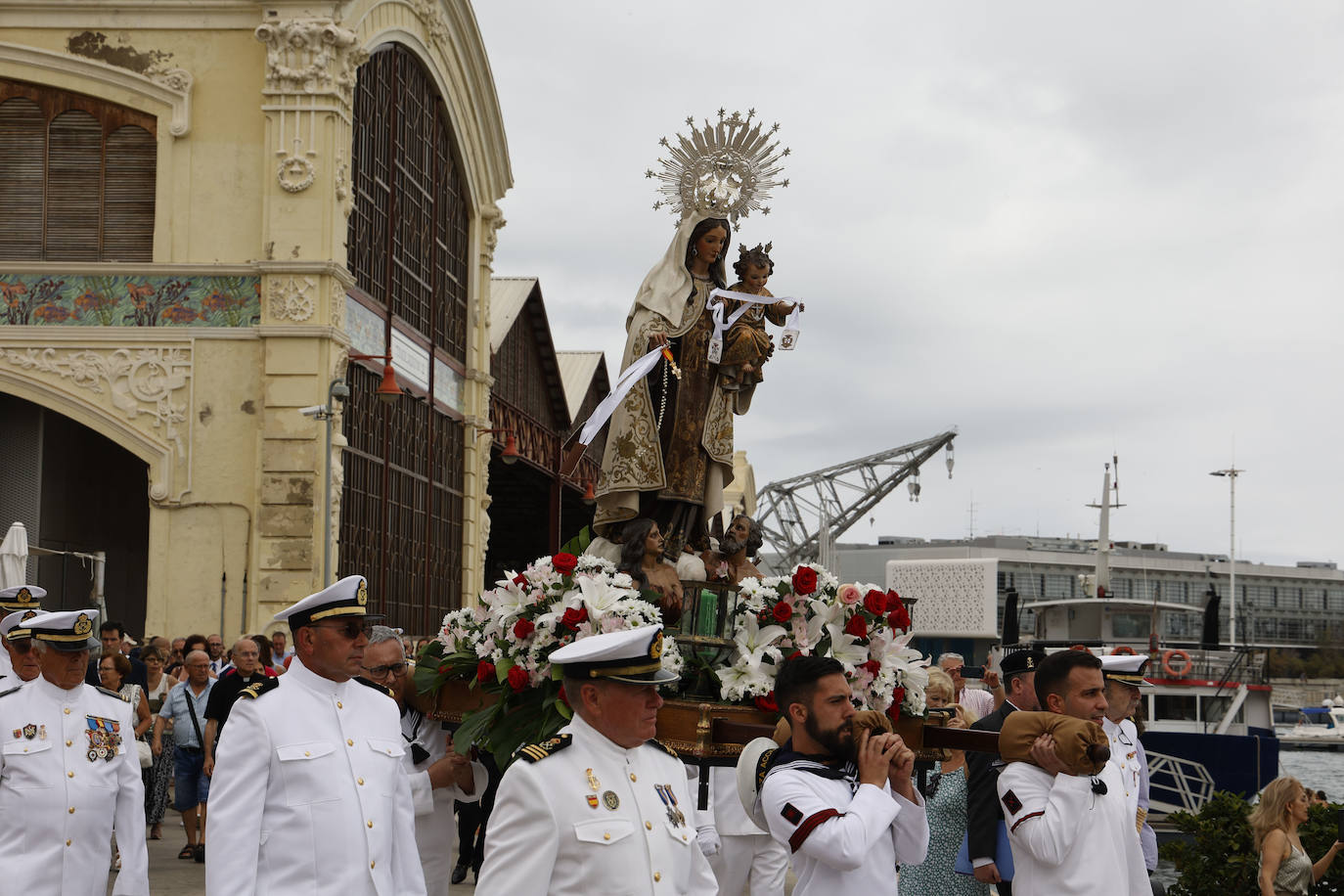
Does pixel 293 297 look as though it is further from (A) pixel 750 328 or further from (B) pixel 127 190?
(A) pixel 750 328

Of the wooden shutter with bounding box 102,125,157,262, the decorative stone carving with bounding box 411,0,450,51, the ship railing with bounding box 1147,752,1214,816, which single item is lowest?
the ship railing with bounding box 1147,752,1214,816

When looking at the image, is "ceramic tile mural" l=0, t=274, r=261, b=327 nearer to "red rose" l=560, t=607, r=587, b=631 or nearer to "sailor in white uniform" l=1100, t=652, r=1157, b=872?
"sailor in white uniform" l=1100, t=652, r=1157, b=872

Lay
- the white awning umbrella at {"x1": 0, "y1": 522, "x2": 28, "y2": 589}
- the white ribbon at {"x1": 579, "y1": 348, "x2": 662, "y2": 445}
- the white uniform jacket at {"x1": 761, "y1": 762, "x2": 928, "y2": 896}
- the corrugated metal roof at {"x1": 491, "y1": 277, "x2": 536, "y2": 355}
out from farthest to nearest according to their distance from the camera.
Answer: the corrugated metal roof at {"x1": 491, "y1": 277, "x2": 536, "y2": 355}, the white awning umbrella at {"x1": 0, "y1": 522, "x2": 28, "y2": 589}, the white ribbon at {"x1": 579, "y1": 348, "x2": 662, "y2": 445}, the white uniform jacket at {"x1": 761, "y1": 762, "x2": 928, "y2": 896}

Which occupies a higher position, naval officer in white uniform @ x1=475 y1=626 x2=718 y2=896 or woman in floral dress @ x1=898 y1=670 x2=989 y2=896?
naval officer in white uniform @ x1=475 y1=626 x2=718 y2=896

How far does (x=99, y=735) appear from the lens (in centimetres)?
725

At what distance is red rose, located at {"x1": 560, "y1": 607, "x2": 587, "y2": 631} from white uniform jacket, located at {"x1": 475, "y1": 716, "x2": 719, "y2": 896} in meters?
1.94

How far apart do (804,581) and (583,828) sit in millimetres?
2934

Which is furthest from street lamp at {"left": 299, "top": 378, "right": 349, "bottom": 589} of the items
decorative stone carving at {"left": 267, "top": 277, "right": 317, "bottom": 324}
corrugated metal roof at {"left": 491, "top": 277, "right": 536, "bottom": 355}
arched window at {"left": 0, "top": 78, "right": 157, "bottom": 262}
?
corrugated metal roof at {"left": 491, "top": 277, "right": 536, "bottom": 355}

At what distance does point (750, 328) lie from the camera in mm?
8703

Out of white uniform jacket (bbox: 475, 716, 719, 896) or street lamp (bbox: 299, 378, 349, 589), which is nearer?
white uniform jacket (bbox: 475, 716, 719, 896)

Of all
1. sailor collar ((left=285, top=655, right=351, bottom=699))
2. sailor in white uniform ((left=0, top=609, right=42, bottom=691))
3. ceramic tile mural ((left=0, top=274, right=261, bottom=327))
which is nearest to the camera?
sailor collar ((left=285, top=655, right=351, bottom=699))

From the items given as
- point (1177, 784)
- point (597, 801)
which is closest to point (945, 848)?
point (597, 801)

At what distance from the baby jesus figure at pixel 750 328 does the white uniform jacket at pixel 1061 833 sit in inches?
132

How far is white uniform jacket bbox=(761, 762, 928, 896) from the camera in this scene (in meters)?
4.64
